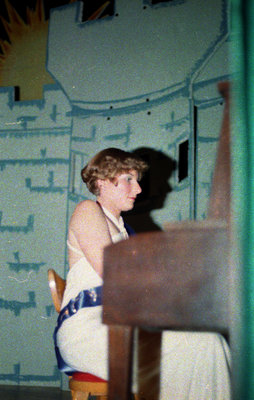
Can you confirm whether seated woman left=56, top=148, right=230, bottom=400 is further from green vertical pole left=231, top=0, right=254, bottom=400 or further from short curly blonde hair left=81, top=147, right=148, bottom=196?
green vertical pole left=231, top=0, right=254, bottom=400

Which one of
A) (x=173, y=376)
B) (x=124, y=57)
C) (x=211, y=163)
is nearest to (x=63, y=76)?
(x=124, y=57)

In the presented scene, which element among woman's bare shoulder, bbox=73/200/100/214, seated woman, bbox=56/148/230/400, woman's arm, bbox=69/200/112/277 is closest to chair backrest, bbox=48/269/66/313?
seated woman, bbox=56/148/230/400

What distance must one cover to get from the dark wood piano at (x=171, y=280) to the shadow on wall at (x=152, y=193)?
2059mm

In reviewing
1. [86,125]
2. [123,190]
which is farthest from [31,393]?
[86,125]

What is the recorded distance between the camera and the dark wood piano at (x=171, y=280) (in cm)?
92

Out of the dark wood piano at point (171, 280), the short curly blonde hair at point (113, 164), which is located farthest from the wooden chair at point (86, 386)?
the short curly blonde hair at point (113, 164)

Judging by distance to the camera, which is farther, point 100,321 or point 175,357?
point 100,321

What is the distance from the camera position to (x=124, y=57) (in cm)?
346

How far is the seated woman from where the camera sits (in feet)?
4.80

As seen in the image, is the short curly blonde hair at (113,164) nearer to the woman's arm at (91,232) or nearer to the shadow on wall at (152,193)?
the woman's arm at (91,232)

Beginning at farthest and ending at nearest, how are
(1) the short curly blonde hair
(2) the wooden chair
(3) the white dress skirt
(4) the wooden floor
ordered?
(4) the wooden floor
(1) the short curly blonde hair
(2) the wooden chair
(3) the white dress skirt

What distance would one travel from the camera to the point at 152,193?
3.21m

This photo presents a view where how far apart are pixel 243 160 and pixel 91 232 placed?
1078 millimetres

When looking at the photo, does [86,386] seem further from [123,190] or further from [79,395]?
[123,190]
